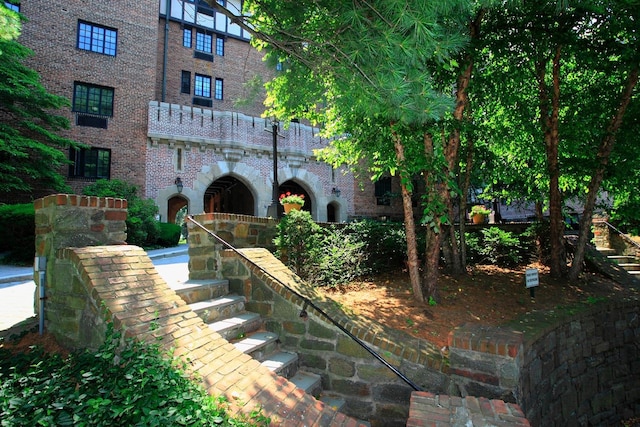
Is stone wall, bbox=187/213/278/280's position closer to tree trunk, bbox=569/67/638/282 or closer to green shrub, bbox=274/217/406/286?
green shrub, bbox=274/217/406/286

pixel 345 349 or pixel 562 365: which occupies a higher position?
pixel 345 349

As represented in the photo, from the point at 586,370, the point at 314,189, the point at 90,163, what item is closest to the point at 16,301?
the point at 586,370

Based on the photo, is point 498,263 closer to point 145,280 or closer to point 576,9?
point 576,9

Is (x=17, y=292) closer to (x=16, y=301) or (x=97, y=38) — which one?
(x=16, y=301)

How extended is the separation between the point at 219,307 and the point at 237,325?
12.6 inches

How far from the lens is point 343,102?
12.6 feet

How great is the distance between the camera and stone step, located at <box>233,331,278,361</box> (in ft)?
11.3

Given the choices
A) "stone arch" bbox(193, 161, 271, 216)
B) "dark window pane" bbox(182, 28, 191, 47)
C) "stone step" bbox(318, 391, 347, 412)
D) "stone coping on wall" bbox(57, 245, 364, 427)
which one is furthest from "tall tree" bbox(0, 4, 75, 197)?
"stone step" bbox(318, 391, 347, 412)

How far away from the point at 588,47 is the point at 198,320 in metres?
7.22

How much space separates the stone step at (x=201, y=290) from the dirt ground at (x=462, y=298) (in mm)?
1602

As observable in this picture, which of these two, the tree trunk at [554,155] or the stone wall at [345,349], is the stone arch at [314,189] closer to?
the tree trunk at [554,155]

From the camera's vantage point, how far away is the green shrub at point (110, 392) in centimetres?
189

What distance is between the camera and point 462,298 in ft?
16.4

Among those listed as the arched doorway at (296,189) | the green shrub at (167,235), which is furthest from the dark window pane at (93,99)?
the arched doorway at (296,189)
